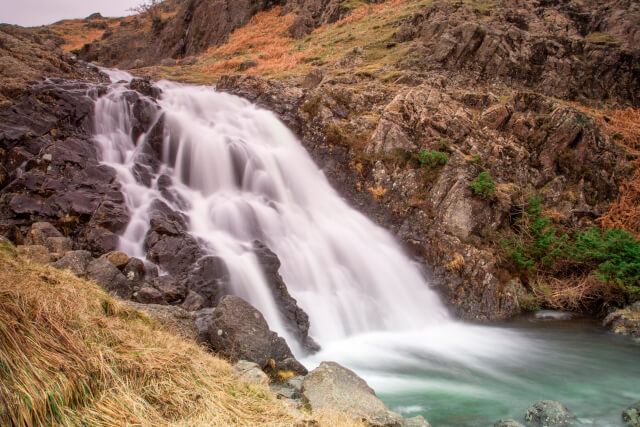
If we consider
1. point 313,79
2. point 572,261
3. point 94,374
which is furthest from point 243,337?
point 313,79

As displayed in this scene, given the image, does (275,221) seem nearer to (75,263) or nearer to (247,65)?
(75,263)

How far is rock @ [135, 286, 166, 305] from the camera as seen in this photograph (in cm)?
679

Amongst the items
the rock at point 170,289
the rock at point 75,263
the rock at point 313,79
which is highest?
the rock at point 313,79

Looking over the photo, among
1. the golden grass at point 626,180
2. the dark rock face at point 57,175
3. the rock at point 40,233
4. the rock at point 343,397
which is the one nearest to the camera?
the rock at point 343,397

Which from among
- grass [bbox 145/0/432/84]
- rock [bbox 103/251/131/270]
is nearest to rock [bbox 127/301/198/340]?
rock [bbox 103/251/131/270]

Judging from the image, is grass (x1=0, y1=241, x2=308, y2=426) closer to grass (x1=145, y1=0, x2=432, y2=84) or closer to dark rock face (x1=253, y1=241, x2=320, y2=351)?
dark rock face (x1=253, y1=241, x2=320, y2=351)

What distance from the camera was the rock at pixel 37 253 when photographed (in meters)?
6.20

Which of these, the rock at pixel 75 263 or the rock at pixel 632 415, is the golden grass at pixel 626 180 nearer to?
the rock at pixel 632 415

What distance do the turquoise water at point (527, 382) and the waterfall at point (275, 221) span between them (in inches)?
100

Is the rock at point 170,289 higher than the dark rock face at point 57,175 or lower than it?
lower

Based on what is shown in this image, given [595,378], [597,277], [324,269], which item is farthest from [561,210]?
[324,269]

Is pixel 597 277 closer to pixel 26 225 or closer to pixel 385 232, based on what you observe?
pixel 385 232

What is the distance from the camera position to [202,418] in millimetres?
3096

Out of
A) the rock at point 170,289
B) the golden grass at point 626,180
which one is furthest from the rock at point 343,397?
the golden grass at point 626,180
